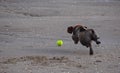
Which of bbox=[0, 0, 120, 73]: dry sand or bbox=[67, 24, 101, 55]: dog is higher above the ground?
bbox=[67, 24, 101, 55]: dog

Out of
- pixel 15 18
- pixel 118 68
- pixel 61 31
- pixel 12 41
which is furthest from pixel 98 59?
→ pixel 15 18

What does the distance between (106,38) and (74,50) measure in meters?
3.72

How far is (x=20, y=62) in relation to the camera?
11.5 meters

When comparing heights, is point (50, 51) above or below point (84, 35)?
below

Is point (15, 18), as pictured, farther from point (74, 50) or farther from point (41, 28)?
point (74, 50)

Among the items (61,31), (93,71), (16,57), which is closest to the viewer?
(93,71)

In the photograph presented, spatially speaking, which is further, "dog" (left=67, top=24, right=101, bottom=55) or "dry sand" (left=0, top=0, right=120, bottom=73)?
"dog" (left=67, top=24, right=101, bottom=55)

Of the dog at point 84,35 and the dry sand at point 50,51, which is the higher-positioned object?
the dog at point 84,35

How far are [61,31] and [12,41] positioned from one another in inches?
152

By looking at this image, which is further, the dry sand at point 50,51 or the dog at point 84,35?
the dog at point 84,35

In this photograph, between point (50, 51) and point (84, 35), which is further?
point (50, 51)

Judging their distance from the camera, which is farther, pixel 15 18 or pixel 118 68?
pixel 15 18

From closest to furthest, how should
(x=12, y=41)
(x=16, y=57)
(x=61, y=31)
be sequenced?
(x=16, y=57), (x=12, y=41), (x=61, y=31)

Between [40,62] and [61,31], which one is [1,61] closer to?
[40,62]
